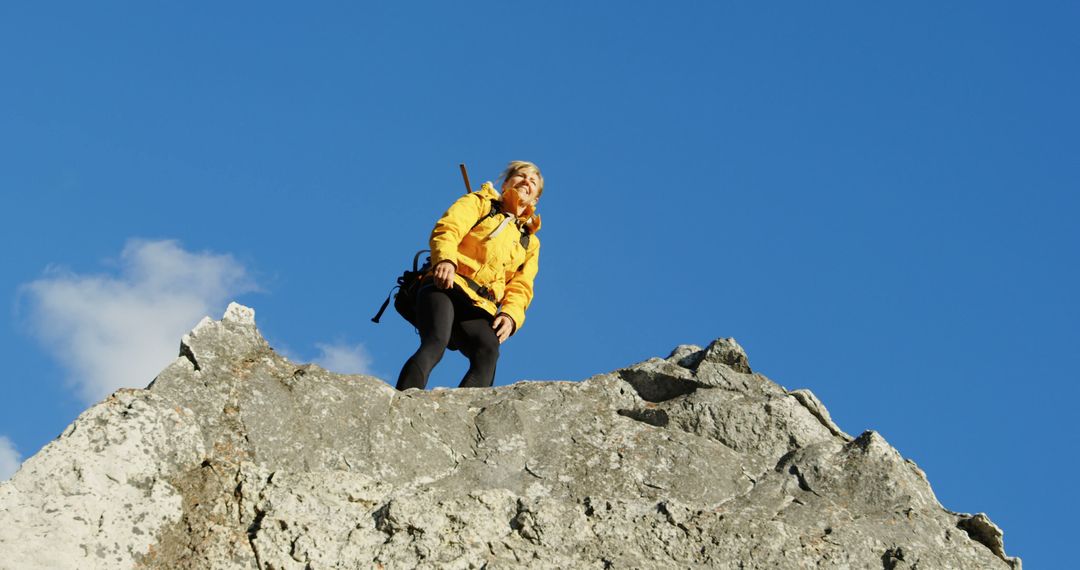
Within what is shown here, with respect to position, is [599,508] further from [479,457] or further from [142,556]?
[142,556]

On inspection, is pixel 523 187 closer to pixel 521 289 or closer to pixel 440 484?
pixel 521 289

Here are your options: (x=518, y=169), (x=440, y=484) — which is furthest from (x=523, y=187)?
(x=440, y=484)

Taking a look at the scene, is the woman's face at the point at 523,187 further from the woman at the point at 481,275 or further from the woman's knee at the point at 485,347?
the woman's knee at the point at 485,347

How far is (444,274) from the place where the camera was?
8148 millimetres

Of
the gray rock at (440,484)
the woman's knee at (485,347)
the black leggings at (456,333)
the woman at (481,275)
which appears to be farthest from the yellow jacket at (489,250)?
the gray rock at (440,484)

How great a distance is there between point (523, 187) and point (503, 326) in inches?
47.2

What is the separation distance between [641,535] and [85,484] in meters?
2.72

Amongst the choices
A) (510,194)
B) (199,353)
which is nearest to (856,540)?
(199,353)

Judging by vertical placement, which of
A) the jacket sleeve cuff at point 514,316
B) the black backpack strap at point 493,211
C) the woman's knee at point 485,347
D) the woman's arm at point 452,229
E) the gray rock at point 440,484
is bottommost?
the gray rock at point 440,484

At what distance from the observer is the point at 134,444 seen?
17.5 ft

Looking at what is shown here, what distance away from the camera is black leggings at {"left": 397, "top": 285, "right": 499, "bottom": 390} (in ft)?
26.3

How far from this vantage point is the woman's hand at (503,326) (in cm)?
868

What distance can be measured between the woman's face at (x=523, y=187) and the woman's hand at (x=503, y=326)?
0.96 meters

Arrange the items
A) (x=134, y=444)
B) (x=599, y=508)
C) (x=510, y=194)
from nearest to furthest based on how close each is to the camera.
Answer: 1. (x=134, y=444)
2. (x=599, y=508)
3. (x=510, y=194)
